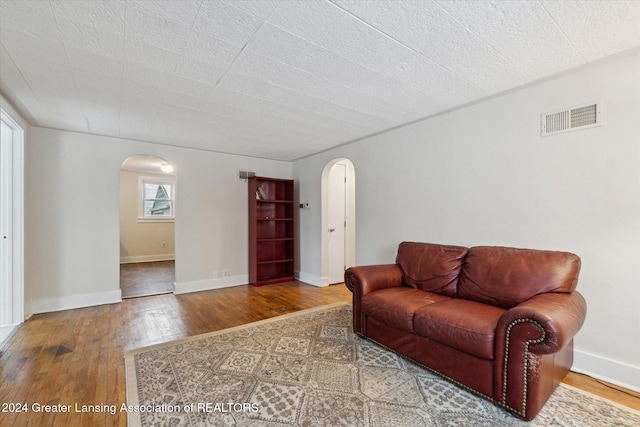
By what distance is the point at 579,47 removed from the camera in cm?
179

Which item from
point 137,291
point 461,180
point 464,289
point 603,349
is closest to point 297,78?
point 461,180

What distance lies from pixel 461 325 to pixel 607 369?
1.19m

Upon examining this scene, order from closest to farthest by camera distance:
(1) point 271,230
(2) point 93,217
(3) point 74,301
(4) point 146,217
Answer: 1. (3) point 74,301
2. (2) point 93,217
3. (1) point 271,230
4. (4) point 146,217

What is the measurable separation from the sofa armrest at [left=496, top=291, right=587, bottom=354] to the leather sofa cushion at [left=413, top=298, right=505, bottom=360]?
94 millimetres

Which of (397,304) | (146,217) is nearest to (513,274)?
(397,304)

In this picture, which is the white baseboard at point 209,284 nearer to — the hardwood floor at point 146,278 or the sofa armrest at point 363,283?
the hardwood floor at point 146,278

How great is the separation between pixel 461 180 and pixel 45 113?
4332 millimetres

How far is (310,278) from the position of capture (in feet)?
16.0

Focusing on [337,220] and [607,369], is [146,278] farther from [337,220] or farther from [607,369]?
[607,369]

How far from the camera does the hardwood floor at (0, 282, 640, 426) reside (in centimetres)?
175

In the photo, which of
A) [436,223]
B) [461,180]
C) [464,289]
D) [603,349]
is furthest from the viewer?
[436,223]

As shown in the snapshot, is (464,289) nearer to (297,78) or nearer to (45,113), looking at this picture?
(297,78)

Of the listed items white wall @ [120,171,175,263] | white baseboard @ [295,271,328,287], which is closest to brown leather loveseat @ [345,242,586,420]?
white baseboard @ [295,271,328,287]

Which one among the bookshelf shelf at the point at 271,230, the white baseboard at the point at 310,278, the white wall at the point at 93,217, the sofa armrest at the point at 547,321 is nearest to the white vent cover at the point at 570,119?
the sofa armrest at the point at 547,321
